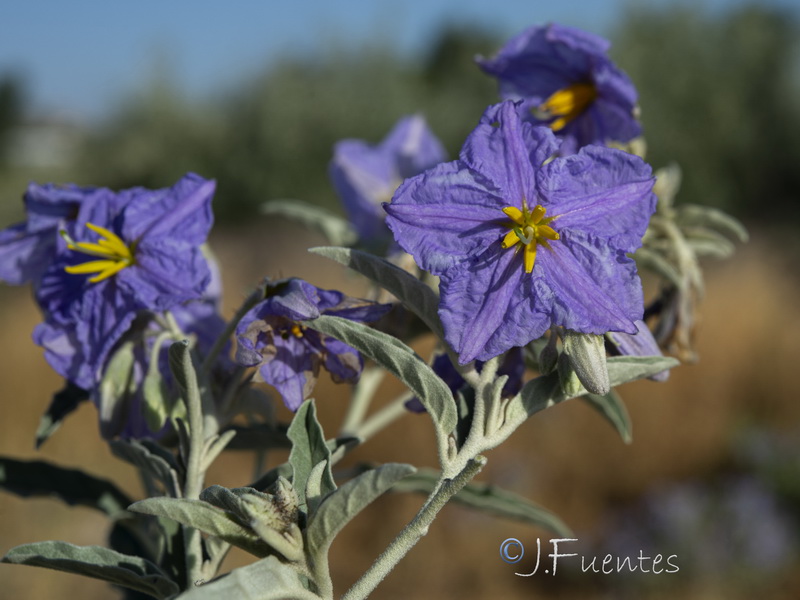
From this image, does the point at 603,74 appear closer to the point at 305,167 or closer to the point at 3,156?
the point at 305,167

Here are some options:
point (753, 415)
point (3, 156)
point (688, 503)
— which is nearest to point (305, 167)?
point (3, 156)

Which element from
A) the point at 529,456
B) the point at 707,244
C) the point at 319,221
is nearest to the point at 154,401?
the point at 319,221

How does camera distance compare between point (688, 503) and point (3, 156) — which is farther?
point (3, 156)

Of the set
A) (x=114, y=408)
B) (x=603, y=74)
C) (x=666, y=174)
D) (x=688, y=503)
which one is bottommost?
(x=688, y=503)


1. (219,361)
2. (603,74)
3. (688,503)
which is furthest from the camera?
(688,503)

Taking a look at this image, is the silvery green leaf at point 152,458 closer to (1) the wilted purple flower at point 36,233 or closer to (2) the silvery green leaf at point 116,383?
(2) the silvery green leaf at point 116,383

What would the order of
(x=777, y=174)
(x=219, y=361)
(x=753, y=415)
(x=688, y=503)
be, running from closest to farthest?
(x=219, y=361) → (x=688, y=503) → (x=753, y=415) → (x=777, y=174)

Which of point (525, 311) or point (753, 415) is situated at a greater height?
point (525, 311)

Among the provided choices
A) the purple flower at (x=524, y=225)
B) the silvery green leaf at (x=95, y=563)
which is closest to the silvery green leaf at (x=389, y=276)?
the purple flower at (x=524, y=225)

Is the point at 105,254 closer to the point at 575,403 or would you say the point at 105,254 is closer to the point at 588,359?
the point at 588,359
